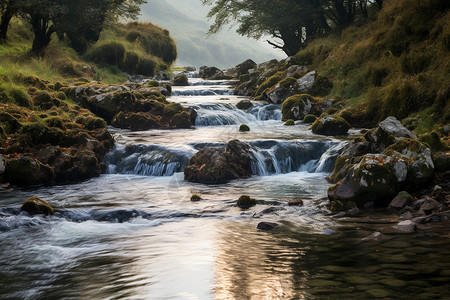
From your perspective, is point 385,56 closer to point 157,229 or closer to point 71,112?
point 71,112

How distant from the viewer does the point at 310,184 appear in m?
11.1

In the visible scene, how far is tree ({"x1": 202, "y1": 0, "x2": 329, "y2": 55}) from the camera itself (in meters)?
28.6

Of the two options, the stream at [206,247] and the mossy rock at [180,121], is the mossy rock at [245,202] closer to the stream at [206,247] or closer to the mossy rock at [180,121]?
the stream at [206,247]

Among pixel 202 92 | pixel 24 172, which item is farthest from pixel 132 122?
pixel 202 92

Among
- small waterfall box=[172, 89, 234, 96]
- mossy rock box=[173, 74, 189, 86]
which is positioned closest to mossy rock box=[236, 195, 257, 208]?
small waterfall box=[172, 89, 234, 96]

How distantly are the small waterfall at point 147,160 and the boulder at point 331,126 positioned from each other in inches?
209

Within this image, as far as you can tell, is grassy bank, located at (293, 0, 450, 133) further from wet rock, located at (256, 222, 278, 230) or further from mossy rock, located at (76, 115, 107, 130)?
mossy rock, located at (76, 115, 107, 130)

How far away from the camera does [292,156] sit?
44.9 ft

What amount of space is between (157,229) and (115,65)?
27952 mm

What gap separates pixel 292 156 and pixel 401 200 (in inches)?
237

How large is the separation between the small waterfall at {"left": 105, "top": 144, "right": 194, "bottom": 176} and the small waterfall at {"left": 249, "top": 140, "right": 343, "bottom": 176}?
7.35 ft

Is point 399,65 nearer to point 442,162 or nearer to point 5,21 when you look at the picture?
point 442,162

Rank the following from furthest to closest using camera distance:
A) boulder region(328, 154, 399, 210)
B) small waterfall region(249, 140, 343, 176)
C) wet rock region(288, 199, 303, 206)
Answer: small waterfall region(249, 140, 343, 176) → wet rock region(288, 199, 303, 206) → boulder region(328, 154, 399, 210)

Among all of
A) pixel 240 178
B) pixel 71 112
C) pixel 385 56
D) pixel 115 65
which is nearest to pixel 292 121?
pixel 385 56
